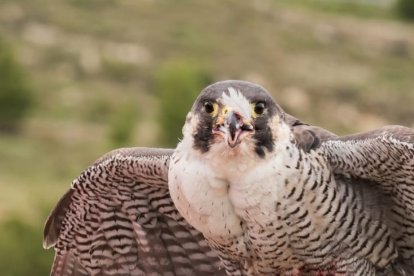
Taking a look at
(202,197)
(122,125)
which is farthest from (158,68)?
(202,197)

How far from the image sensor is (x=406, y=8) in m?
61.2

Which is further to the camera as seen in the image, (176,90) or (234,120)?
(176,90)

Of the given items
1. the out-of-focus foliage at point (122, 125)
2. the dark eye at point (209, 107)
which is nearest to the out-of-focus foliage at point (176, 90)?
the out-of-focus foliage at point (122, 125)

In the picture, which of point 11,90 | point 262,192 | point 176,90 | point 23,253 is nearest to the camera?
point 262,192

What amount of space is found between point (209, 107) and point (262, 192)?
26.9 inches

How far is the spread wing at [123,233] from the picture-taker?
31.2 feet

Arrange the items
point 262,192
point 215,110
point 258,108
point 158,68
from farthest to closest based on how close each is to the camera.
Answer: point 158,68, point 262,192, point 258,108, point 215,110

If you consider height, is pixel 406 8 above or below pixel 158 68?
above

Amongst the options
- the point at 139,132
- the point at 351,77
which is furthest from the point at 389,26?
the point at 139,132

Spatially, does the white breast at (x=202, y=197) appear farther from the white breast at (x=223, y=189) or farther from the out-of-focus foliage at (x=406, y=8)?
the out-of-focus foliage at (x=406, y=8)

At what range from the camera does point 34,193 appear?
94.8 feet

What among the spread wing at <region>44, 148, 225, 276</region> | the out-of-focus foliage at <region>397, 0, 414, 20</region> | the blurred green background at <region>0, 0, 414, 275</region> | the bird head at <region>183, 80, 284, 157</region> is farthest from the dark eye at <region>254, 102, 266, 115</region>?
the out-of-focus foliage at <region>397, 0, 414, 20</region>

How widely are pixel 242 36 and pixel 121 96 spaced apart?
26.9 ft

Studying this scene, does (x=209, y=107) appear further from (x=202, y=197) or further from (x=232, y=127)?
A: (x=202, y=197)
